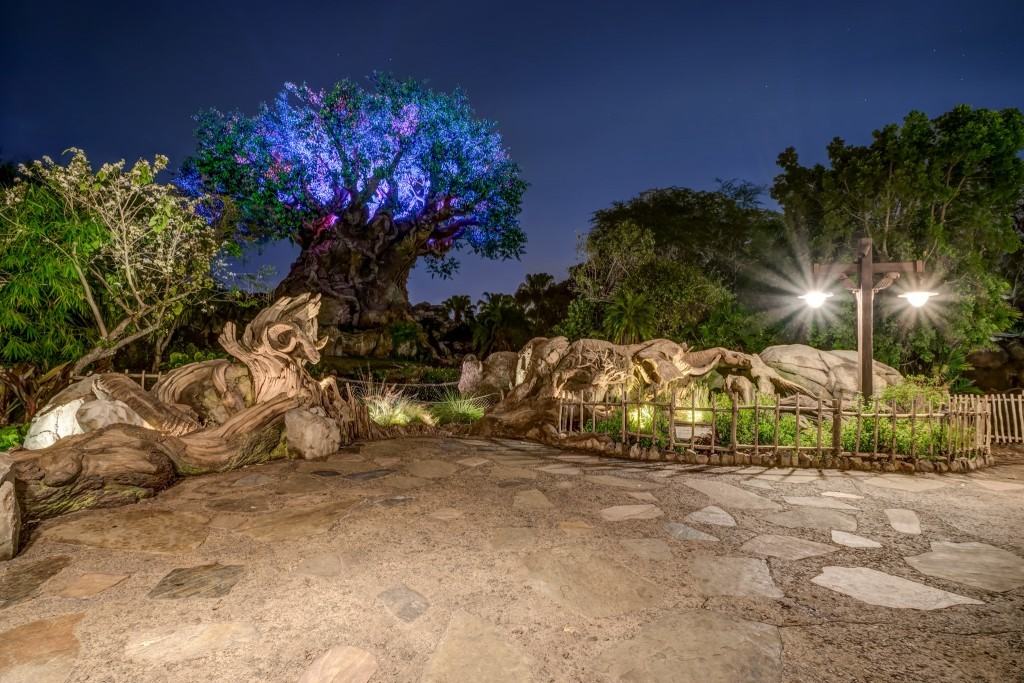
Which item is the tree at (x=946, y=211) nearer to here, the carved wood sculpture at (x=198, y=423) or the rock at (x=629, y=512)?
the rock at (x=629, y=512)

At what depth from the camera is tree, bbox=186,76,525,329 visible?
2092cm

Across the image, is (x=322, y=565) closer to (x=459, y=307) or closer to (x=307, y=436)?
(x=307, y=436)

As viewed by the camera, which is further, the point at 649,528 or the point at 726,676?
the point at 649,528

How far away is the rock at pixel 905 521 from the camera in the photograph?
11.6ft

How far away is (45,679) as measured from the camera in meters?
1.74

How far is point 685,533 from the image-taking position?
334 cm

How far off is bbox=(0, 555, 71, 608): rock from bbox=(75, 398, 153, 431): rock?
112 inches

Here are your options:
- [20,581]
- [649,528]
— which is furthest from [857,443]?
[20,581]

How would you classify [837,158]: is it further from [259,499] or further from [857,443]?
[259,499]

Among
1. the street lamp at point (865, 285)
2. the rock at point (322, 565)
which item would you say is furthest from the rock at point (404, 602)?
the street lamp at point (865, 285)

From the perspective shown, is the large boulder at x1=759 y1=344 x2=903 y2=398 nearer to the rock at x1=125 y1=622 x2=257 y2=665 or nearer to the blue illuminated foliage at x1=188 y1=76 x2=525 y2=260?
the rock at x1=125 y1=622 x2=257 y2=665

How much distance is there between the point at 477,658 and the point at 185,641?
1.16 m

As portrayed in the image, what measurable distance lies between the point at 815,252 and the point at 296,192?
1956 centimetres

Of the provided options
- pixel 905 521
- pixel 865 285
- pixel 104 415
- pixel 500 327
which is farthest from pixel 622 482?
pixel 500 327
